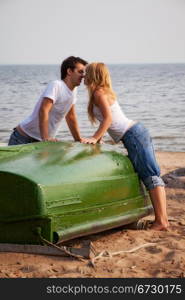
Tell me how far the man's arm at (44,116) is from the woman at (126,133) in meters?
0.41

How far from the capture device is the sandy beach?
409 centimetres

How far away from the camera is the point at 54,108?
5.50 m

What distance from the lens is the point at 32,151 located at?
16.0 feet

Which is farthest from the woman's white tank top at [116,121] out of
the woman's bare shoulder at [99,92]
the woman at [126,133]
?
the woman's bare shoulder at [99,92]

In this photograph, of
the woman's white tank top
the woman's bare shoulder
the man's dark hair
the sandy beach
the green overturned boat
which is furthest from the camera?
the man's dark hair

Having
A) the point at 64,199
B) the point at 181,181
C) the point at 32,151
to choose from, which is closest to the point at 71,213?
the point at 64,199

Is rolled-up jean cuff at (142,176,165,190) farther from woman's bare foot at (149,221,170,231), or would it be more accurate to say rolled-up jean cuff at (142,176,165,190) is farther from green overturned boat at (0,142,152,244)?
woman's bare foot at (149,221,170,231)

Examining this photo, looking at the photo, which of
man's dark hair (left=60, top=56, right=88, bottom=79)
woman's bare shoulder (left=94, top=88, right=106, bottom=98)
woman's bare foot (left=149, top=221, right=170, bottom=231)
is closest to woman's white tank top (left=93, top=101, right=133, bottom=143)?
woman's bare shoulder (left=94, top=88, right=106, bottom=98)

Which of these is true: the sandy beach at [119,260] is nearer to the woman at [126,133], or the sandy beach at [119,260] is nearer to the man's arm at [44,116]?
the woman at [126,133]

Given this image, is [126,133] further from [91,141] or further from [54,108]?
[54,108]

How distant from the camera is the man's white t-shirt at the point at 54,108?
17.7 ft

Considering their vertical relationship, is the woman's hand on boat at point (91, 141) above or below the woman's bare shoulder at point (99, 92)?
below

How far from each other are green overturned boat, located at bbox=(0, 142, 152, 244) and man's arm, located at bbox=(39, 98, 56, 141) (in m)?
0.23

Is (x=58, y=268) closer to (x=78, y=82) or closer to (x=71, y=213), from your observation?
(x=71, y=213)
